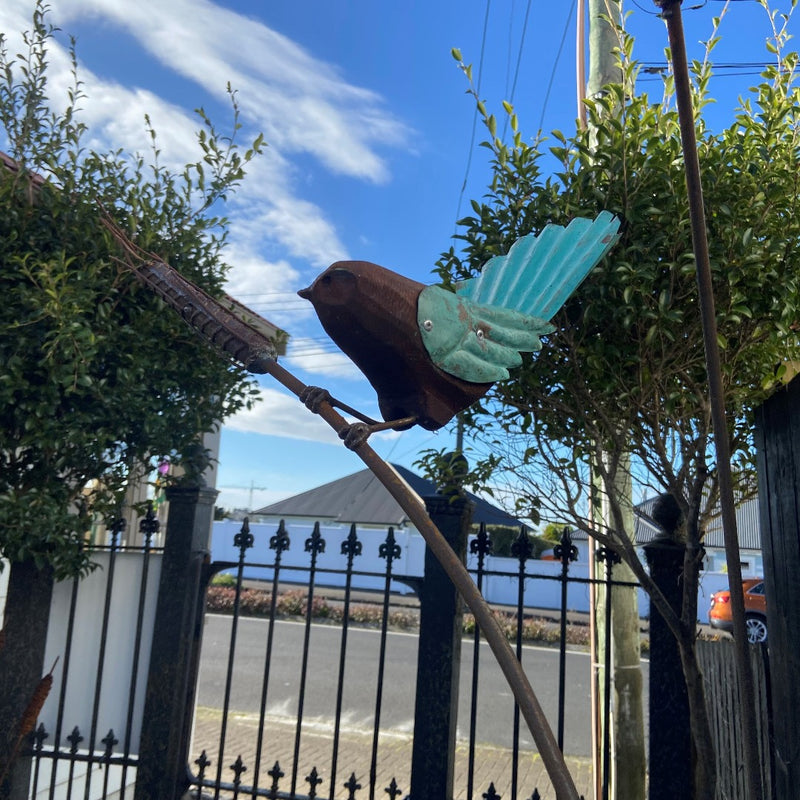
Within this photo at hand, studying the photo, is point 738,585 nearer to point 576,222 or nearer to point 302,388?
point 576,222

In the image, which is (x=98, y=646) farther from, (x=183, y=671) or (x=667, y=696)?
(x=667, y=696)

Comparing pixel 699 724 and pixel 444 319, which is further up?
pixel 444 319

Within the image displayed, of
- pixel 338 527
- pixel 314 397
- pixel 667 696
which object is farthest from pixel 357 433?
pixel 338 527

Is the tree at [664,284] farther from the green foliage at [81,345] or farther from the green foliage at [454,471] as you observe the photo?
the green foliage at [81,345]

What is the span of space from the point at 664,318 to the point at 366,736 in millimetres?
6439

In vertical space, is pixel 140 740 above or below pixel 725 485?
below

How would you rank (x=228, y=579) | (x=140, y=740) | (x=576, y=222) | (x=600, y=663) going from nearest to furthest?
(x=576, y=222) < (x=140, y=740) < (x=600, y=663) < (x=228, y=579)

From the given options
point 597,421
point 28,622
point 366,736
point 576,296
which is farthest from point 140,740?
point 366,736

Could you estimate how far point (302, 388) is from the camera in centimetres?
197

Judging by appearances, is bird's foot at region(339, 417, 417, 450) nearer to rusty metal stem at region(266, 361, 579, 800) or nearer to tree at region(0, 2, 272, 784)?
rusty metal stem at region(266, 361, 579, 800)

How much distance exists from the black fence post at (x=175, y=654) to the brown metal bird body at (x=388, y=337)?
204 cm

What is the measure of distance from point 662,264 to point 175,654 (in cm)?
291

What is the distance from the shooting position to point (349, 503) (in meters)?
26.2

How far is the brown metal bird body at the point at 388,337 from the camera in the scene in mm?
1773
